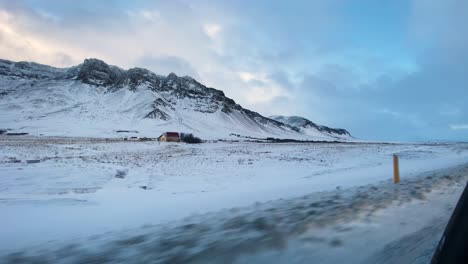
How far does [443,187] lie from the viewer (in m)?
9.61

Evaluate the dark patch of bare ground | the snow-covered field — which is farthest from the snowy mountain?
the dark patch of bare ground

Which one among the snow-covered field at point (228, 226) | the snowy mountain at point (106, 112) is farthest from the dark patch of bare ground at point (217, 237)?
the snowy mountain at point (106, 112)

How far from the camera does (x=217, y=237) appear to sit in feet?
16.3

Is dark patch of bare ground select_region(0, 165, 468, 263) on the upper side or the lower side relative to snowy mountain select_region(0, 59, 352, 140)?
lower

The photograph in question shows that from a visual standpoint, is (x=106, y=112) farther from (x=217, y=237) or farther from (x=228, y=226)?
(x=217, y=237)

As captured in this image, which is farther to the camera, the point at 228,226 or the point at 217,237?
the point at 228,226

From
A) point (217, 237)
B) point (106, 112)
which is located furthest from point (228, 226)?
point (106, 112)

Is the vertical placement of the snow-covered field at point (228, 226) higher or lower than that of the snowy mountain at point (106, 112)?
lower

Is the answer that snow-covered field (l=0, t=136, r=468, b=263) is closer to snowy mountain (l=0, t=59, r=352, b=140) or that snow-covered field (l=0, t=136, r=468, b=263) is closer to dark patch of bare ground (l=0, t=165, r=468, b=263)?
dark patch of bare ground (l=0, t=165, r=468, b=263)

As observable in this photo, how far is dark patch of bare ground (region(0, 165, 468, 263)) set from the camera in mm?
4152

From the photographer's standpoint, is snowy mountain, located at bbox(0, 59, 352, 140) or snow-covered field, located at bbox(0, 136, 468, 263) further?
snowy mountain, located at bbox(0, 59, 352, 140)

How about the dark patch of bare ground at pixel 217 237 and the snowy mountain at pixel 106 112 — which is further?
the snowy mountain at pixel 106 112

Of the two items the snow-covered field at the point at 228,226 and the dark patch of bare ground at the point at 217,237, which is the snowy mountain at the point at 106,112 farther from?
the dark patch of bare ground at the point at 217,237

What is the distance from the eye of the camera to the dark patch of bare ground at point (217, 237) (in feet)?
13.6
